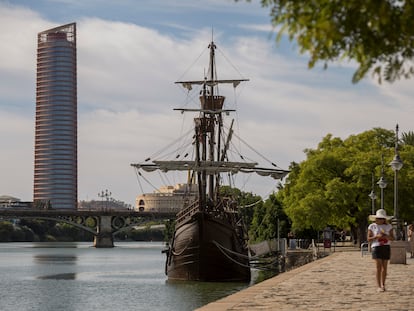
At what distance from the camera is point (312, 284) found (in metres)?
21.8

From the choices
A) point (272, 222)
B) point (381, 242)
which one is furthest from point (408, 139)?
point (381, 242)

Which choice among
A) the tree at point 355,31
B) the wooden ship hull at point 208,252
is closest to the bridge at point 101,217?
the wooden ship hull at point 208,252

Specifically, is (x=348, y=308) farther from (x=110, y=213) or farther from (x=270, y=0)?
(x=110, y=213)

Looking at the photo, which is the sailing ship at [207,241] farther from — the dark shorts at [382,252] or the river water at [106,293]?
the dark shorts at [382,252]

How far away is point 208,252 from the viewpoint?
48.9 m

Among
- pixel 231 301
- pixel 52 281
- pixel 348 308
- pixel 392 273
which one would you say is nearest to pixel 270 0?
pixel 348 308

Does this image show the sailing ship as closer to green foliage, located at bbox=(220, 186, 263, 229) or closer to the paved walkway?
green foliage, located at bbox=(220, 186, 263, 229)

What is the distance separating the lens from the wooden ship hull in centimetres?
4900

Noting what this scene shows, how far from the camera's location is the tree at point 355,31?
25.0 ft

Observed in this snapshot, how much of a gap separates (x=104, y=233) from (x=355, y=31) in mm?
Answer: 167487

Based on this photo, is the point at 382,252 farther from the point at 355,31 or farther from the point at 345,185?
the point at 345,185

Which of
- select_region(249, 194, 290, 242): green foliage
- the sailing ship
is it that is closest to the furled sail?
the sailing ship

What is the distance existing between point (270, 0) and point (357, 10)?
3.07ft

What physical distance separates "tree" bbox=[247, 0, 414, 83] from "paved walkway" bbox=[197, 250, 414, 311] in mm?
7798
